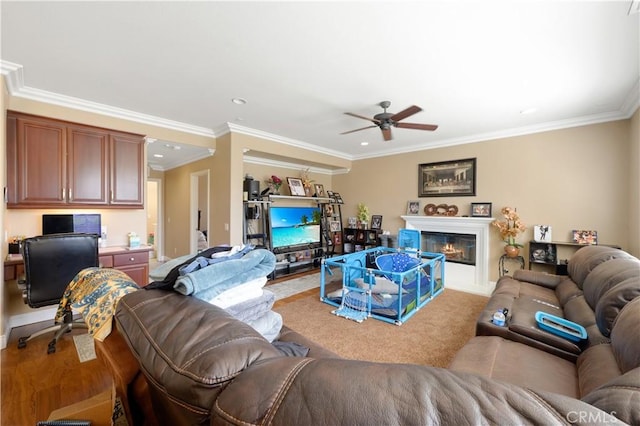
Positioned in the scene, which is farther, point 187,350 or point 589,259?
point 589,259

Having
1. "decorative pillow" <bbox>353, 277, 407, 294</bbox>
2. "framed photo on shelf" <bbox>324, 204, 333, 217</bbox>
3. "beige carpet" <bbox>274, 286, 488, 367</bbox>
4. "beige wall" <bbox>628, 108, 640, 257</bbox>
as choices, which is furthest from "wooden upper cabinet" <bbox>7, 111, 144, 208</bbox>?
"beige wall" <bbox>628, 108, 640, 257</bbox>

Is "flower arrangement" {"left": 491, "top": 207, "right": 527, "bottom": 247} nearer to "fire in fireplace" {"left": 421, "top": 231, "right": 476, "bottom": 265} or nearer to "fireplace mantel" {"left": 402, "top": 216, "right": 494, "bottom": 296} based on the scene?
"fireplace mantel" {"left": 402, "top": 216, "right": 494, "bottom": 296}

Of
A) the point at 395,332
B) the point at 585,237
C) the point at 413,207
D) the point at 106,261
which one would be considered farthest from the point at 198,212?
the point at 585,237

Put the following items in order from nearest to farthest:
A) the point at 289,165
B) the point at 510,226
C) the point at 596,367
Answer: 1. the point at 596,367
2. the point at 510,226
3. the point at 289,165

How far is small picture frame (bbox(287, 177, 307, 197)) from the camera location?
18.8 feet

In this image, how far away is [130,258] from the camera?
10.8ft

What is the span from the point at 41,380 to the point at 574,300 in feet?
14.2

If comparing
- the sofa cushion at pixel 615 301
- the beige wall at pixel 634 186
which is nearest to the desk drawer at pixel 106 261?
the sofa cushion at pixel 615 301

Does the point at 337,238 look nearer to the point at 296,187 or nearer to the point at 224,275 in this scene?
the point at 296,187

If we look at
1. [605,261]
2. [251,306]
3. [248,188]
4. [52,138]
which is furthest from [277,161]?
[605,261]

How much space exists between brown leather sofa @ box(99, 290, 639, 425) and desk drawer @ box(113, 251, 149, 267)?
3171 mm

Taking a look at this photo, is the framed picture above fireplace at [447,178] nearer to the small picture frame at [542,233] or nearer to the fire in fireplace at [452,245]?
the fire in fireplace at [452,245]

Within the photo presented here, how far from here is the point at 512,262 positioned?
4246 millimetres

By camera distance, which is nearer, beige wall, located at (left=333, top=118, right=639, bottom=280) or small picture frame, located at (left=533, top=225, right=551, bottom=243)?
beige wall, located at (left=333, top=118, right=639, bottom=280)
